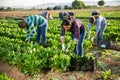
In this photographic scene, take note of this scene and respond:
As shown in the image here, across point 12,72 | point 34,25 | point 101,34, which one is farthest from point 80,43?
point 101,34

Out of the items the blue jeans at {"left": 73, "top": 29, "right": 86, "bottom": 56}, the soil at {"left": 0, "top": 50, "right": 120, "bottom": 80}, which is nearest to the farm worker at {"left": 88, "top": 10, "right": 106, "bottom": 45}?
the blue jeans at {"left": 73, "top": 29, "right": 86, "bottom": 56}

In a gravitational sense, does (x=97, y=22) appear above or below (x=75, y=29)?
below

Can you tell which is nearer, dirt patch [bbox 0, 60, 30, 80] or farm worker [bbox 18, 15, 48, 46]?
dirt patch [bbox 0, 60, 30, 80]

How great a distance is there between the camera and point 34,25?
6.32 m

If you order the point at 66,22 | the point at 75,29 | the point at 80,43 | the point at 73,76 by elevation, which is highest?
the point at 66,22

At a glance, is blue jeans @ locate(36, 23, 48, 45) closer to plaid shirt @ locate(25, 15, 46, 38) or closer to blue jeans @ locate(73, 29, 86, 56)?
plaid shirt @ locate(25, 15, 46, 38)

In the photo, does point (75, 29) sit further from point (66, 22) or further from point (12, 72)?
point (12, 72)

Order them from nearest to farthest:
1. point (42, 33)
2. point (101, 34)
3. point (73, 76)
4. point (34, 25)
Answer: point (73, 76) → point (34, 25) → point (42, 33) → point (101, 34)

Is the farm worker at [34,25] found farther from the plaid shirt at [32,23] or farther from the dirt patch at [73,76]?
the dirt patch at [73,76]

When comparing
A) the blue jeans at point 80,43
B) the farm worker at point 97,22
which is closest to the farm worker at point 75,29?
the blue jeans at point 80,43

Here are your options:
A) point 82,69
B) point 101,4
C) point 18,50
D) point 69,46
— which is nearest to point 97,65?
point 82,69

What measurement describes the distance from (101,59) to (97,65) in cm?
54

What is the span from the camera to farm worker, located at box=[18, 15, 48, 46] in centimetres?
554

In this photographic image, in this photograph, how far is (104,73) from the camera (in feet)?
16.0
